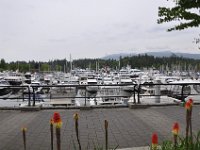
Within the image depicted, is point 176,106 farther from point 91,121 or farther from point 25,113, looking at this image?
point 25,113

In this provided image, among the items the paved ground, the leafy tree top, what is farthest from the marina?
the leafy tree top

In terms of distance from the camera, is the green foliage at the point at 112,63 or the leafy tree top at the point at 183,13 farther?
the green foliage at the point at 112,63

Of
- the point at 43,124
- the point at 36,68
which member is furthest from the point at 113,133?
the point at 36,68

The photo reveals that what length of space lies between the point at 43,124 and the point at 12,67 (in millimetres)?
113502

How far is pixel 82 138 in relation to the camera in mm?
8312

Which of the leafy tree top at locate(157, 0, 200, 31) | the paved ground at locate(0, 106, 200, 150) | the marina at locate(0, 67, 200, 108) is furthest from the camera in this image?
the marina at locate(0, 67, 200, 108)

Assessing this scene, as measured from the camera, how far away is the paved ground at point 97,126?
788 cm

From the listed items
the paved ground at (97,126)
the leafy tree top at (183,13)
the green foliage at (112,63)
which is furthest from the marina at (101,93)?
the green foliage at (112,63)

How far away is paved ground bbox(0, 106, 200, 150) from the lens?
7.88 metres

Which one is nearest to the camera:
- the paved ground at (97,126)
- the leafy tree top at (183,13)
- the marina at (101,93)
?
the leafy tree top at (183,13)

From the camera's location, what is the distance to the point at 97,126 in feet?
32.7

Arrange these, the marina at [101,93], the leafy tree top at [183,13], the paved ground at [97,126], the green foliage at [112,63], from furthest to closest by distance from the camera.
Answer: the green foliage at [112,63], the marina at [101,93], the paved ground at [97,126], the leafy tree top at [183,13]

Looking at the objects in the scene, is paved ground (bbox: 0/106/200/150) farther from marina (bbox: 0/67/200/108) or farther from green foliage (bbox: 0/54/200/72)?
green foliage (bbox: 0/54/200/72)

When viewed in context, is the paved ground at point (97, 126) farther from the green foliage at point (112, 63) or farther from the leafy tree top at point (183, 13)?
the green foliage at point (112, 63)
